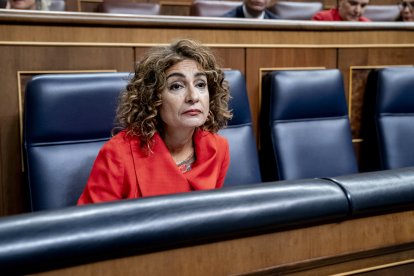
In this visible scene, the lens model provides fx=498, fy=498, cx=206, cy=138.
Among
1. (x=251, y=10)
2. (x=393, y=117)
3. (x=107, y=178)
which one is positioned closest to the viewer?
(x=107, y=178)

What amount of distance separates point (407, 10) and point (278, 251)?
149 cm

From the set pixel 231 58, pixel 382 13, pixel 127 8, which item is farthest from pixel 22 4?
pixel 382 13

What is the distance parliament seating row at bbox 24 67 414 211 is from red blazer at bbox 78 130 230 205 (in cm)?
7

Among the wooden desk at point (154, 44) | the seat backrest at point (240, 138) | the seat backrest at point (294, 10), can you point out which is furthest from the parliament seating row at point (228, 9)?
the seat backrest at point (240, 138)

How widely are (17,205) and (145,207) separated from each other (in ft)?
1.42

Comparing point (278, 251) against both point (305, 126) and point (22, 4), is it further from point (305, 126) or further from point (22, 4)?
point (22, 4)

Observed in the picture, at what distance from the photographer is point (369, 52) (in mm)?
856

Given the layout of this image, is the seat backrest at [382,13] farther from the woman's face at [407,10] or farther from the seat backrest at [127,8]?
the seat backrest at [127,8]

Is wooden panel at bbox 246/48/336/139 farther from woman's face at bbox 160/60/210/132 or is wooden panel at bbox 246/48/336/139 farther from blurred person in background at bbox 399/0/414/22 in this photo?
blurred person in background at bbox 399/0/414/22

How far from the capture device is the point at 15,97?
607 mm

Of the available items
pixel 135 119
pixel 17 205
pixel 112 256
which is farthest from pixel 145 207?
pixel 17 205

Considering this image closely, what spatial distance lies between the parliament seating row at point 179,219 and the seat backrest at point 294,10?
44.9 inches

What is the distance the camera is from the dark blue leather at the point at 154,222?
0.72 feet

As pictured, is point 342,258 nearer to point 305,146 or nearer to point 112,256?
point 112,256
